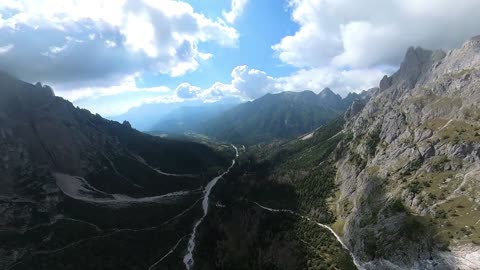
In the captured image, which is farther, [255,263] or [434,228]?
[255,263]

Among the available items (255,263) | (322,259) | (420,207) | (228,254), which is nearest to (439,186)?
(420,207)

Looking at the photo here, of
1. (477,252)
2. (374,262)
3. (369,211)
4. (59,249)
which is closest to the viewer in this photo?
(477,252)

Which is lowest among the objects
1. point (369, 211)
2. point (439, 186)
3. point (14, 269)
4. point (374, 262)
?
point (14, 269)

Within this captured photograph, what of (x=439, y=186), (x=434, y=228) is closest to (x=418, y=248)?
(x=434, y=228)

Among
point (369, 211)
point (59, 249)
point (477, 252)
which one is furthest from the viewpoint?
point (59, 249)

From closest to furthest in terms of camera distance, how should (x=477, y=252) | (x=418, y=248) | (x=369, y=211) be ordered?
(x=477, y=252) < (x=418, y=248) < (x=369, y=211)

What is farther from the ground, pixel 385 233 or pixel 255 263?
pixel 385 233

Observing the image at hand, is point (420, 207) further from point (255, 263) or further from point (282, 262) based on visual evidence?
point (255, 263)

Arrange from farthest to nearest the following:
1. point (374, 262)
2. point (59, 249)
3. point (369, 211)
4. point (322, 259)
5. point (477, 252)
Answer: point (59, 249)
point (369, 211)
point (322, 259)
point (374, 262)
point (477, 252)

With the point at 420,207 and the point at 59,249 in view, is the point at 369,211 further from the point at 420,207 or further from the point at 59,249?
the point at 59,249
